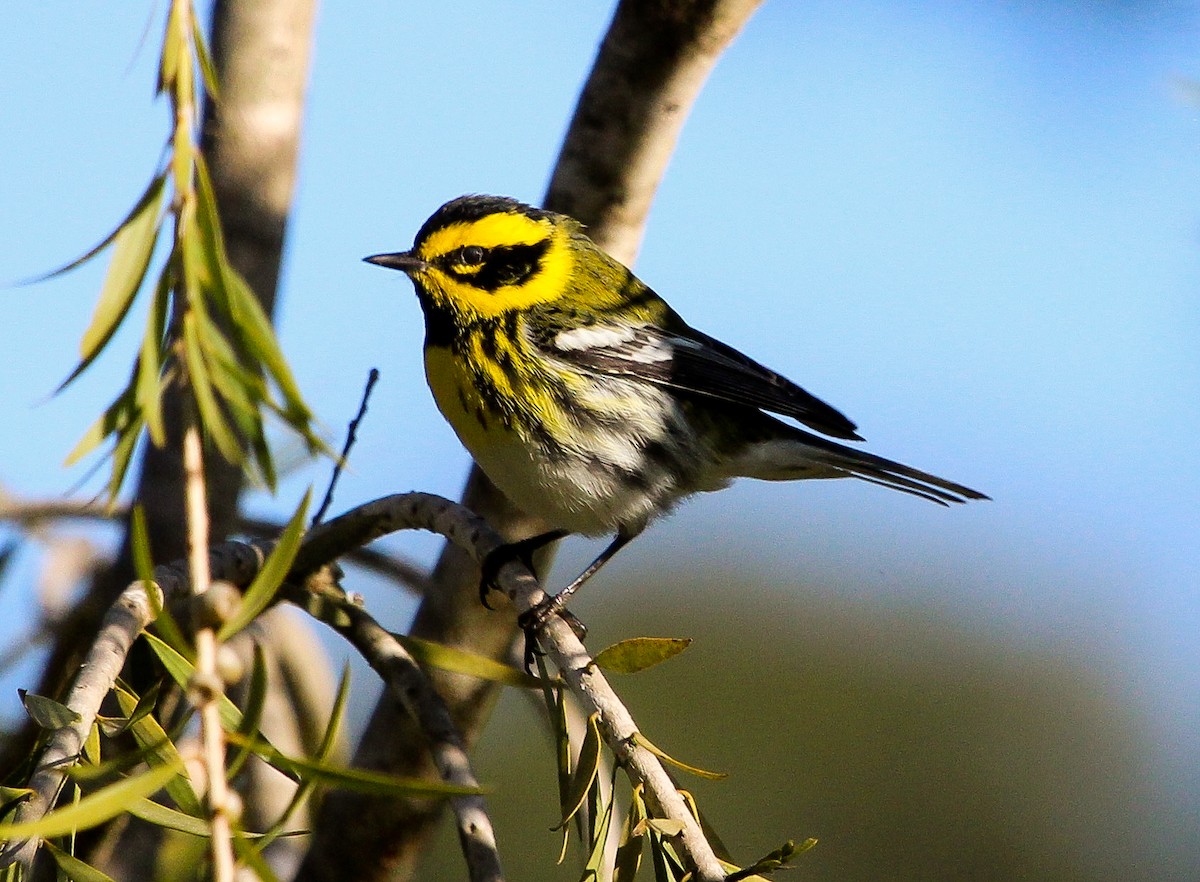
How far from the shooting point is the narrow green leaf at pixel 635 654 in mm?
1317

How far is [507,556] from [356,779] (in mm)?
1144

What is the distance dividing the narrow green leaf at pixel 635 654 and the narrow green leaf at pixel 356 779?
49 cm

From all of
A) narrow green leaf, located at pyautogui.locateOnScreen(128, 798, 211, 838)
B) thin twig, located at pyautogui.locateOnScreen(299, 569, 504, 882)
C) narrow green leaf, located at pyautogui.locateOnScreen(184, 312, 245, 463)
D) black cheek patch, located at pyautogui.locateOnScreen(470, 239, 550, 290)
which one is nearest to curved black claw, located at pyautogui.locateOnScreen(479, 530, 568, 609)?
thin twig, located at pyautogui.locateOnScreen(299, 569, 504, 882)

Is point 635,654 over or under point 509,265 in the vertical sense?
under

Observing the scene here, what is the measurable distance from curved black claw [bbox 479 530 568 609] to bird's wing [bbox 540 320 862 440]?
1.41 ft

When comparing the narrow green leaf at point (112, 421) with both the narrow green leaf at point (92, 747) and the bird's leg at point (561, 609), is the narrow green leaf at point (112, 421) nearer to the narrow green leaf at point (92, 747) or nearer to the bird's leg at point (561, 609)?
the narrow green leaf at point (92, 747)

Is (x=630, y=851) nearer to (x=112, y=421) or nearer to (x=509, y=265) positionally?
(x=112, y=421)

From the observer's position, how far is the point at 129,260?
3.06 feet

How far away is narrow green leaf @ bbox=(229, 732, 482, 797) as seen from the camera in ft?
2.48

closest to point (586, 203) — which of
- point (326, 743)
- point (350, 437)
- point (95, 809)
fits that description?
→ point (350, 437)

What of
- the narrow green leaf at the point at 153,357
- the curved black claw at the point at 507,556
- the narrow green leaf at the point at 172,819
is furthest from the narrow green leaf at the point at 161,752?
the curved black claw at the point at 507,556

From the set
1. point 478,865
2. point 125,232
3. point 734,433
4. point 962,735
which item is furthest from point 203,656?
point 962,735

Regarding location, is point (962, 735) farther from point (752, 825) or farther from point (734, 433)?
point (734, 433)

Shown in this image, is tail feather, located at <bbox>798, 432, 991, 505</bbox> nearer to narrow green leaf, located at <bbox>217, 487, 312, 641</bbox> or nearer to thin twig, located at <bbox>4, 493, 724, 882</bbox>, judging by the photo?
thin twig, located at <bbox>4, 493, 724, 882</bbox>
